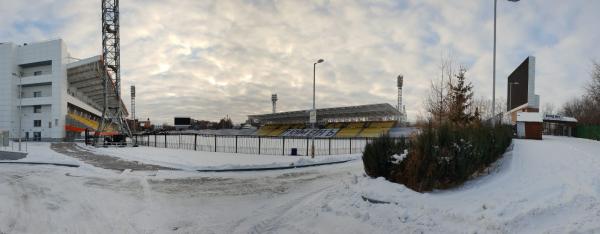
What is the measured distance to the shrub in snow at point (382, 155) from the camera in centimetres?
977

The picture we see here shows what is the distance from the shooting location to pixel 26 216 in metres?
7.40

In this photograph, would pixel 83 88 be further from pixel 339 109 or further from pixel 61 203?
pixel 61 203

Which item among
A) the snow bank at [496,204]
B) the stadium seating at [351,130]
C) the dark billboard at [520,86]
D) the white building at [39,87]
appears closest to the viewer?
the snow bank at [496,204]

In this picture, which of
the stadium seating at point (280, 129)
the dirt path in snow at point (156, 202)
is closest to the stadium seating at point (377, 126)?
the stadium seating at point (280, 129)

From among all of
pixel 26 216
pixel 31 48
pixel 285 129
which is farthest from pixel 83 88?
pixel 26 216

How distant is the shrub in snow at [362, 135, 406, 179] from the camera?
9.77 meters

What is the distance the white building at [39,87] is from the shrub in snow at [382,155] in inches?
1977

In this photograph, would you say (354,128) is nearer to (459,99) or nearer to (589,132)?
(589,132)


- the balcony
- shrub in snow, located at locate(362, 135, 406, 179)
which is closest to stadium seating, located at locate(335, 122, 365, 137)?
the balcony

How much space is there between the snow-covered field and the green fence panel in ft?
107

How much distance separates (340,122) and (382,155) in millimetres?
63745

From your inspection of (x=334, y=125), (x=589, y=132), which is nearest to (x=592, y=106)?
(x=589, y=132)

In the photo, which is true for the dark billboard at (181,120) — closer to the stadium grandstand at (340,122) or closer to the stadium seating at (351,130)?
the stadium grandstand at (340,122)

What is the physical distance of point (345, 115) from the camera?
69875 millimetres
